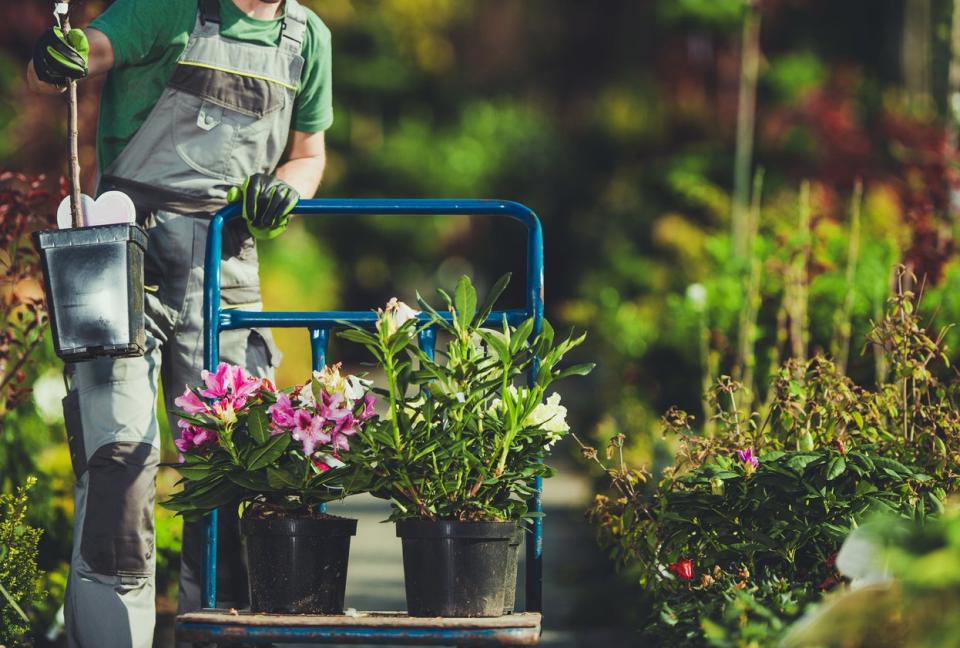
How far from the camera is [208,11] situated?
371 cm

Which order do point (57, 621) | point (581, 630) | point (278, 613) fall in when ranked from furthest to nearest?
point (581, 630)
point (57, 621)
point (278, 613)

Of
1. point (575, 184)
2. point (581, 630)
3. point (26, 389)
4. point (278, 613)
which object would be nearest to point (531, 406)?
point (278, 613)

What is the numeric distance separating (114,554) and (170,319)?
25.8 inches

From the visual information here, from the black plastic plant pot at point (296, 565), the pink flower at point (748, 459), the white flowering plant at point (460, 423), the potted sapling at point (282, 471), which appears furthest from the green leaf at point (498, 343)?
the pink flower at point (748, 459)

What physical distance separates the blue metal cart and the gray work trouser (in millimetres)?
219

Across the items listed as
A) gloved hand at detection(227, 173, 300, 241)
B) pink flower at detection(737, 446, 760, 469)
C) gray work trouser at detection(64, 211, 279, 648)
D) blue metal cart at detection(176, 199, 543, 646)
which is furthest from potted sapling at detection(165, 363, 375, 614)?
pink flower at detection(737, 446, 760, 469)

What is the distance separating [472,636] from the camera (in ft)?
9.61

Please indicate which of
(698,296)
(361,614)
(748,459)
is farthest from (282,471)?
(698,296)

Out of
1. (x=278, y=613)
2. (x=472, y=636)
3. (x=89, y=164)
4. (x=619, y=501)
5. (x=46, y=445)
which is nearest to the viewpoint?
(x=472, y=636)

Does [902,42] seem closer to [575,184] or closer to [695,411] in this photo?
[695,411]

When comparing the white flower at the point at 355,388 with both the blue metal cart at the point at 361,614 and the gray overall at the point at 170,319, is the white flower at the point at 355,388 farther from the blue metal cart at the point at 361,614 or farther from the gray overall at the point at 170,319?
the gray overall at the point at 170,319

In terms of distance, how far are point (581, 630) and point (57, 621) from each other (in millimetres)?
2038

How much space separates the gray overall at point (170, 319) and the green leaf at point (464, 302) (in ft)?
2.97

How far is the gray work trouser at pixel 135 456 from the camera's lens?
3.45 meters
